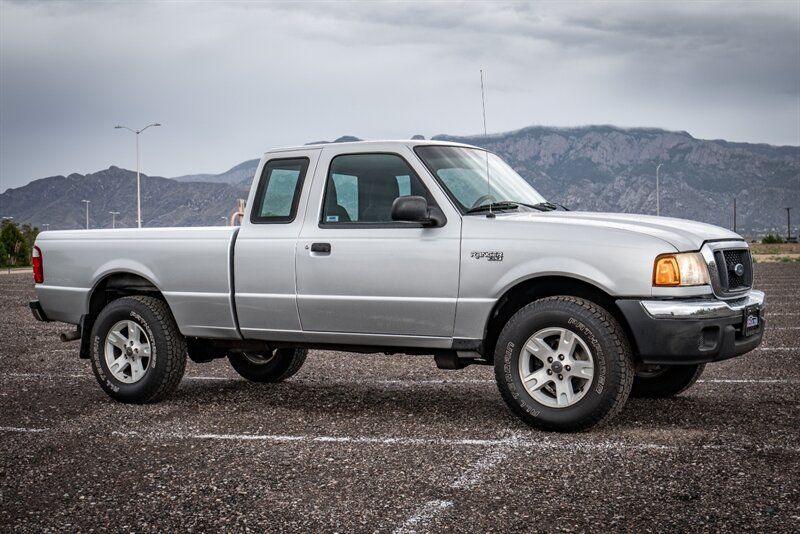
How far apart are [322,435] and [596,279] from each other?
2.17m

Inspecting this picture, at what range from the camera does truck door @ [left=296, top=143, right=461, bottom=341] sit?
21.4 feet

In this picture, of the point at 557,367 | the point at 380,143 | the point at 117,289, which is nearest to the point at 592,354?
the point at 557,367

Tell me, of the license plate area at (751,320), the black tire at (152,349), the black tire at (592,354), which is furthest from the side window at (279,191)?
the license plate area at (751,320)

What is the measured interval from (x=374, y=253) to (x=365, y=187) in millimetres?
622

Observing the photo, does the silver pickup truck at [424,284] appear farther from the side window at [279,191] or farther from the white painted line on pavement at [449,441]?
the white painted line on pavement at [449,441]

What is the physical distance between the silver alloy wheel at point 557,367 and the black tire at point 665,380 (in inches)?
50.5

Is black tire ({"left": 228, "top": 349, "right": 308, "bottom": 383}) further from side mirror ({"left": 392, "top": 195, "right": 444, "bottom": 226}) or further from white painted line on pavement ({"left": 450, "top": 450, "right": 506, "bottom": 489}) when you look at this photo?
white painted line on pavement ({"left": 450, "top": 450, "right": 506, "bottom": 489})

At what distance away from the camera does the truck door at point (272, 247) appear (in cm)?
710

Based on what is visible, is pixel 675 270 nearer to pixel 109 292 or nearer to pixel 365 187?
pixel 365 187

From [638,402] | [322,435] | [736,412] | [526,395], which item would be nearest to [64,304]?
[322,435]

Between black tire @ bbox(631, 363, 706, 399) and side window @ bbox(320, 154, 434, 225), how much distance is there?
2409mm

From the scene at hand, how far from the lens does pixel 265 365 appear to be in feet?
28.9

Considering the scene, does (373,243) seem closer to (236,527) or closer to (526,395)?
(526,395)

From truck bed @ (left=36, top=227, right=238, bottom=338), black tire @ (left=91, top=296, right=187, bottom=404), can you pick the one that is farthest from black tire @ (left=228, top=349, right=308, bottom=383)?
truck bed @ (left=36, top=227, right=238, bottom=338)
